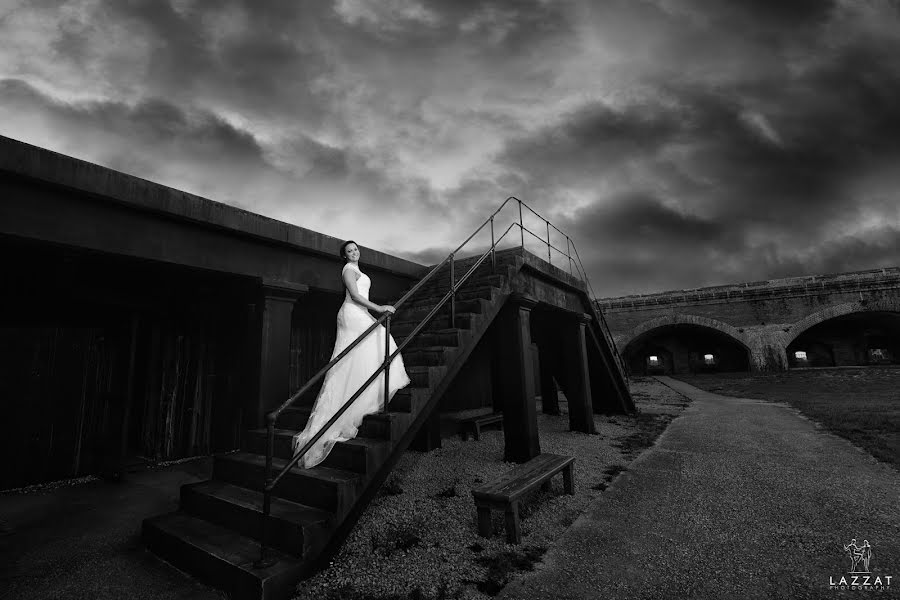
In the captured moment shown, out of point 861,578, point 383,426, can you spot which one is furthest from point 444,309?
point 861,578

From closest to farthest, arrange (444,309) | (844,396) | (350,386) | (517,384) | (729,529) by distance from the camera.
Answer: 1. (729,529)
2. (350,386)
3. (444,309)
4. (517,384)
5. (844,396)

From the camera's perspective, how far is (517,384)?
6.57 meters

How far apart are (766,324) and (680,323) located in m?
4.74

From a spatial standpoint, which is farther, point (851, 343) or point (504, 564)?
point (851, 343)

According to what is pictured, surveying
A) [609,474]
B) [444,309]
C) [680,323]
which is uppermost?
[680,323]

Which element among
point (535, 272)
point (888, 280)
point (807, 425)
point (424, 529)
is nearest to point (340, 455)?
point (424, 529)

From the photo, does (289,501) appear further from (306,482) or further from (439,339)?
(439,339)

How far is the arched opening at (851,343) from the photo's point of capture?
27125mm

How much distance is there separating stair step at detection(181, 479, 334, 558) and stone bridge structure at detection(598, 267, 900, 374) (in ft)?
93.3

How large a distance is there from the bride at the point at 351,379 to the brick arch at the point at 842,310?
1147 inches

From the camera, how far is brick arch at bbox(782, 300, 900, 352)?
22359mm

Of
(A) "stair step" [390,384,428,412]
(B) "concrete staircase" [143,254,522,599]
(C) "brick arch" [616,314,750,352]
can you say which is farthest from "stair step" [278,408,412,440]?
(C) "brick arch" [616,314,750,352]

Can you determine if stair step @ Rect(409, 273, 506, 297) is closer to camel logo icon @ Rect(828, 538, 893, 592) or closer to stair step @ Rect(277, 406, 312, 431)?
stair step @ Rect(277, 406, 312, 431)

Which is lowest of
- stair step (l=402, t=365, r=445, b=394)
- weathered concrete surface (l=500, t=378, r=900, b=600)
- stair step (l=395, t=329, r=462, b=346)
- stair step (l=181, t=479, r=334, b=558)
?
weathered concrete surface (l=500, t=378, r=900, b=600)
